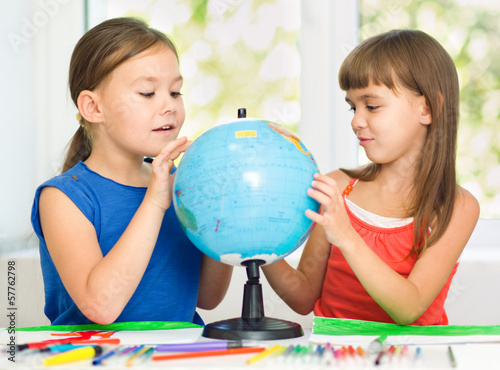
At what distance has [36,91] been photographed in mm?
2678

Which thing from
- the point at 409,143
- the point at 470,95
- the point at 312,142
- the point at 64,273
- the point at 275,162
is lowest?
the point at 64,273

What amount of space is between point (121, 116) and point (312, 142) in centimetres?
137

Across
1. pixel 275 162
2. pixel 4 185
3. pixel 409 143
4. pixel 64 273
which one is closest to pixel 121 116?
pixel 64 273

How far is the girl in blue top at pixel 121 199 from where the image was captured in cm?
129

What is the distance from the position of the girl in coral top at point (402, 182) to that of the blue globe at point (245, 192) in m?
0.40

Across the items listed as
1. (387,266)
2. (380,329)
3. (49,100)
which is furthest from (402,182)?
(49,100)

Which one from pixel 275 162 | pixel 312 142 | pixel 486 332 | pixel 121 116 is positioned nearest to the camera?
pixel 275 162

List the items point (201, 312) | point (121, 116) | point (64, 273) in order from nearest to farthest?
point (64, 273)
point (121, 116)
point (201, 312)

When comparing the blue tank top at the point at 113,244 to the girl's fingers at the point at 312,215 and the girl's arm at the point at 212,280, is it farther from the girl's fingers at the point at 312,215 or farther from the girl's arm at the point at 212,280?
the girl's fingers at the point at 312,215

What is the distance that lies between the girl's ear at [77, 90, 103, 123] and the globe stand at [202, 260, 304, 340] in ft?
2.05

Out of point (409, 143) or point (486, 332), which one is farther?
point (409, 143)

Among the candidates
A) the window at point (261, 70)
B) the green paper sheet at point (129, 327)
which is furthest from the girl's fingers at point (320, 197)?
the window at point (261, 70)

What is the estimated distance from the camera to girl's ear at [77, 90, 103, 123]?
5.01 ft

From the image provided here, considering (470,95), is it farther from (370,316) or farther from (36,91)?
(36,91)
